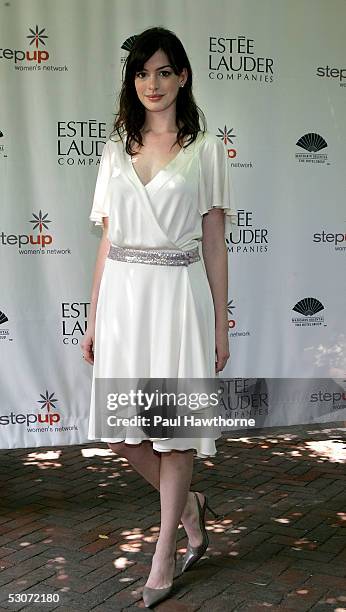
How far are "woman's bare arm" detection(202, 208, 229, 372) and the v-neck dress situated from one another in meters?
0.12

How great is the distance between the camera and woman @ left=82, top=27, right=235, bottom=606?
9.66 ft

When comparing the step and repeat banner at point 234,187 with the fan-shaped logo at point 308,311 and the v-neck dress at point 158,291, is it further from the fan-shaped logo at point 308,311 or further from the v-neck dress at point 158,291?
the v-neck dress at point 158,291

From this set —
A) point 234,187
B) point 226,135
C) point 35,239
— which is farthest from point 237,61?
point 35,239

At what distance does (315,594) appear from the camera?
3137 mm

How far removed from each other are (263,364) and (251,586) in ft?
8.05

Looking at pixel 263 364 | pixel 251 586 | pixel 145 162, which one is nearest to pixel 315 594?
pixel 251 586

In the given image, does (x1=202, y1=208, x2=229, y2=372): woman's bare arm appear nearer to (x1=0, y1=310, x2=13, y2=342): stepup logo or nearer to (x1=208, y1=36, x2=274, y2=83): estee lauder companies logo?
(x1=0, y1=310, x2=13, y2=342): stepup logo

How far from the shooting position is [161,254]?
297 centimetres

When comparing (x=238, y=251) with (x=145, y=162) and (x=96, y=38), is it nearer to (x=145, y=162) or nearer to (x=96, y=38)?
(x=96, y=38)

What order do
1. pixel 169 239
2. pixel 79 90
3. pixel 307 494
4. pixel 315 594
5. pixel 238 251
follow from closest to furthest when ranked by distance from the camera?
pixel 169 239
pixel 315 594
pixel 307 494
pixel 79 90
pixel 238 251

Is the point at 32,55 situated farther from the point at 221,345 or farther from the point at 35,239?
the point at 221,345

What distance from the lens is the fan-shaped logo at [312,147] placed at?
17.6 ft

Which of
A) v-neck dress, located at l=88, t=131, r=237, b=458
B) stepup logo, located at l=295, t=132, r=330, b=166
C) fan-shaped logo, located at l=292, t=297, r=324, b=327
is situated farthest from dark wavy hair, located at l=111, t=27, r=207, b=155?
fan-shaped logo, located at l=292, t=297, r=324, b=327

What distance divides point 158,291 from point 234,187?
2.50m
